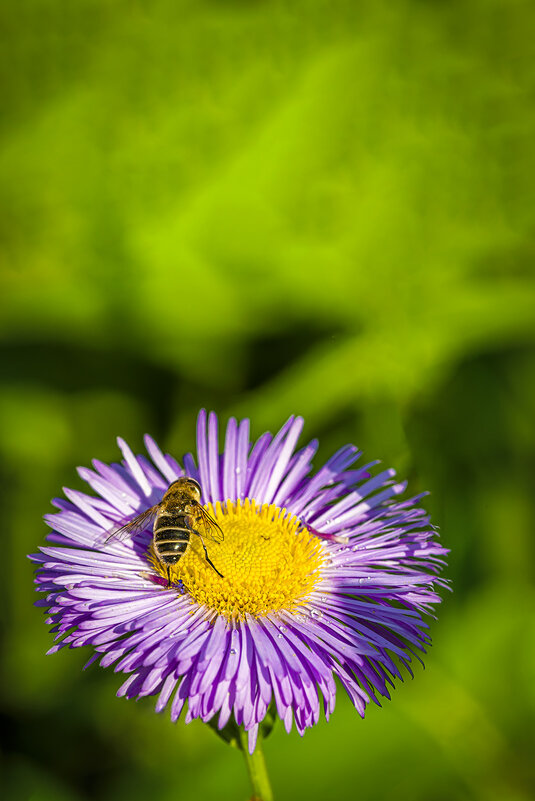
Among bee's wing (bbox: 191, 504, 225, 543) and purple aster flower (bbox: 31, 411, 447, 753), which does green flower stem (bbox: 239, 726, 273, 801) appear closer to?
purple aster flower (bbox: 31, 411, 447, 753)

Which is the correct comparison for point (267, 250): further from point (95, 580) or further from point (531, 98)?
point (95, 580)

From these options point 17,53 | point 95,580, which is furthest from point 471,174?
point 95,580

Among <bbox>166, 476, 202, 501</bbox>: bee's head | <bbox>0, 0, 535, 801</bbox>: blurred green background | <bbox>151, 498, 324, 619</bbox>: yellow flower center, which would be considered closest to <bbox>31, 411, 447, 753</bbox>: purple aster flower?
<bbox>151, 498, 324, 619</bbox>: yellow flower center

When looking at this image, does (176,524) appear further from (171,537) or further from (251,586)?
(251,586)

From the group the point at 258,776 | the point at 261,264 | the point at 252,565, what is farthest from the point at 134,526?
the point at 261,264

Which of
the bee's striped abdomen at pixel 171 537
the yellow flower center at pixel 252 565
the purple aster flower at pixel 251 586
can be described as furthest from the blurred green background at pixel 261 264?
the bee's striped abdomen at pixel 171 537
